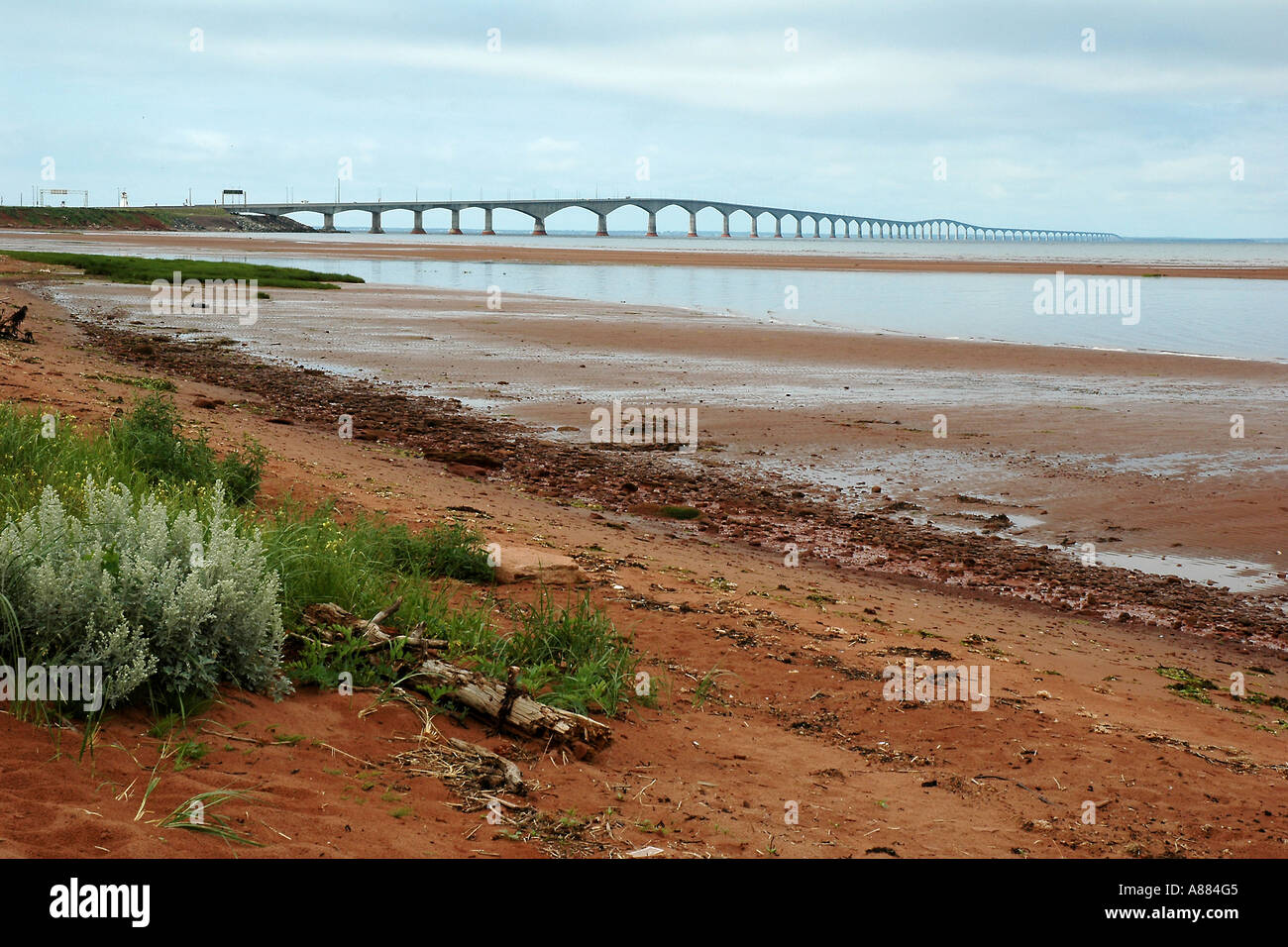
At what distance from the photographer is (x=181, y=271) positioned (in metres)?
42.7

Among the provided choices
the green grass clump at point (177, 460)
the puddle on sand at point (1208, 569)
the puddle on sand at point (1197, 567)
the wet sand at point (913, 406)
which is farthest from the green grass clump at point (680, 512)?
the green grass clump at point (177, 460)

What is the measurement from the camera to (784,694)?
21.3ft

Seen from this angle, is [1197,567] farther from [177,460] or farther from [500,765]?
[177,460]

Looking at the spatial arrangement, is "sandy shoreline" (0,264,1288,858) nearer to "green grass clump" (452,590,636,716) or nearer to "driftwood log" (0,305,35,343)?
"green grass clump" (452,590,636,716)

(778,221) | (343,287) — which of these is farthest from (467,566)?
(778,221)

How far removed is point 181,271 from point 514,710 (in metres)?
42.1

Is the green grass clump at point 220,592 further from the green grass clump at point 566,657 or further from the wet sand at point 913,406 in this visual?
the wet sand at point 913,406

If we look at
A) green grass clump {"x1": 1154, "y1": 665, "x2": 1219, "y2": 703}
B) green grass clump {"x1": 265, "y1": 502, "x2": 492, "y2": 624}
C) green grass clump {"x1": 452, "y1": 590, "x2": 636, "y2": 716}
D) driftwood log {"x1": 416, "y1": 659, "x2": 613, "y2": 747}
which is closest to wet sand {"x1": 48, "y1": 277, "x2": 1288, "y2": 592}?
green grass clump {"x1": 1154, "y1": 665, "x2": 1219, "y2": 703}

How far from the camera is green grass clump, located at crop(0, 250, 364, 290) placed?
40406mm

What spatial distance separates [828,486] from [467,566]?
5.89 meters

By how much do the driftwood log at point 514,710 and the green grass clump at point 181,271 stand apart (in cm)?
3681

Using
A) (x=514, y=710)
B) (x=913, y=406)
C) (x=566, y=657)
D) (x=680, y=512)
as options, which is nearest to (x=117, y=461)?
(x=566, y=657)

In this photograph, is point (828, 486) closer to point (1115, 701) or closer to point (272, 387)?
point (1115, 701)

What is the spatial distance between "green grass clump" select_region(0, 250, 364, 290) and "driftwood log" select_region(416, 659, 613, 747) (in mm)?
36814
